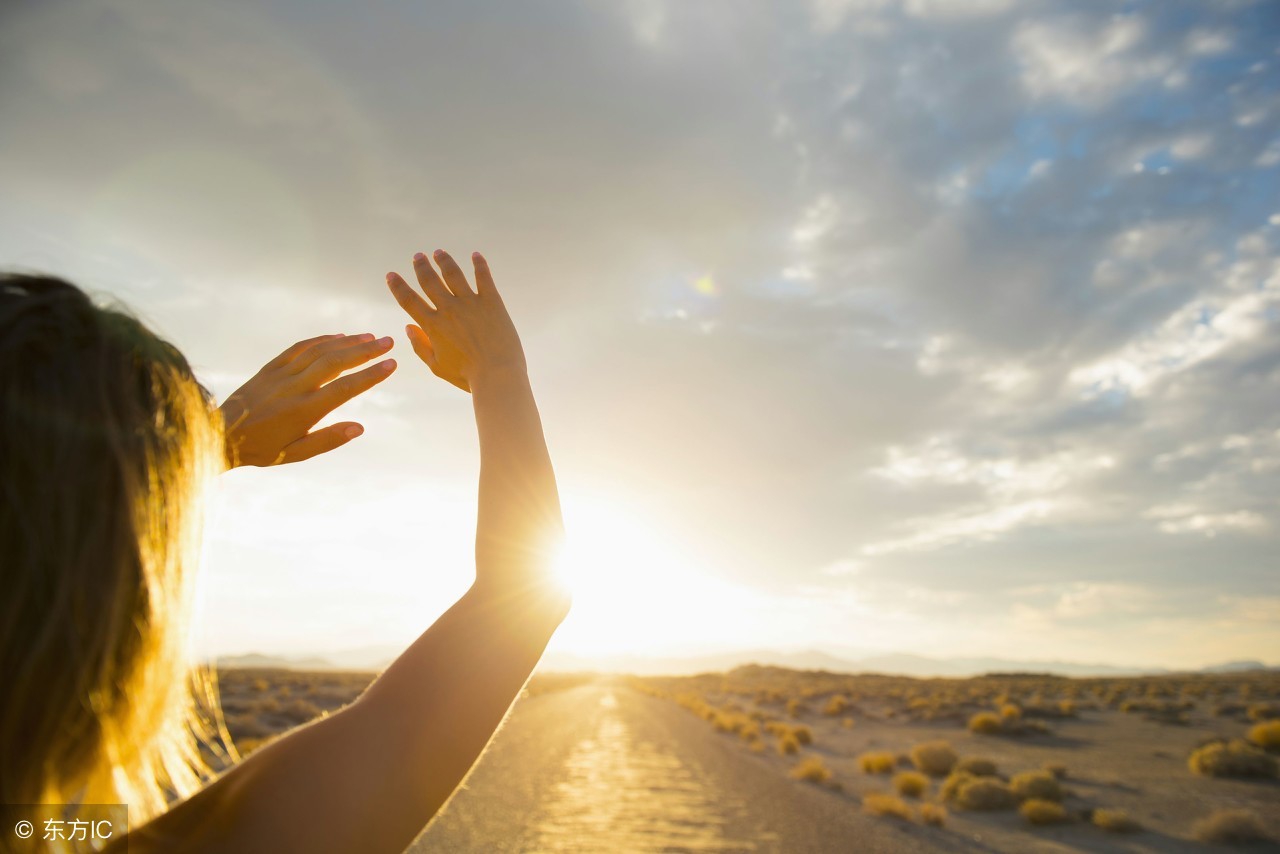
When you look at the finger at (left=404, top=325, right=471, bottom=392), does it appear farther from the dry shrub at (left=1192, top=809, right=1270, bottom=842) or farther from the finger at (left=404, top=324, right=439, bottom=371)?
the dry shrub at (left=1192, top=809, right=1270, bottom=842)

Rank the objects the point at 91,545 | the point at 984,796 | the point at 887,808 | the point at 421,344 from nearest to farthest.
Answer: the point at 91,545 → the point at 421,344 → the point at 887,808 → the point at 984,796

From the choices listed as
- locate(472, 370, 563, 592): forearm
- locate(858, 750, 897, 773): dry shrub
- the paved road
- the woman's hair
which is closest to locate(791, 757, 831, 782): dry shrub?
the paved road

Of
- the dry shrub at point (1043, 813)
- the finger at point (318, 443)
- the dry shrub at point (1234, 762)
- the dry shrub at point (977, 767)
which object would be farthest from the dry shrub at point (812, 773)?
the finger at point (318, 443)

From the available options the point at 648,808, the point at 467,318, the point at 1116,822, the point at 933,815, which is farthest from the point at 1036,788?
the point at 467,318

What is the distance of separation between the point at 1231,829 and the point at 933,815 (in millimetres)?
5558

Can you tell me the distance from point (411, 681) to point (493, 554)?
23cm

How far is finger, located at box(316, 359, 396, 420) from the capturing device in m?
1.66

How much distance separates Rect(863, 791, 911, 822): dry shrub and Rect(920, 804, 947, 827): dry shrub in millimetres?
321

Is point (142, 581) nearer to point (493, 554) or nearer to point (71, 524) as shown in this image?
point (71, 524)

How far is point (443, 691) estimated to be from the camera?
101 cm

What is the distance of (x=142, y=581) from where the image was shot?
90 centimetres

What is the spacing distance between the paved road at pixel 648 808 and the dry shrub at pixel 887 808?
0.48 metres

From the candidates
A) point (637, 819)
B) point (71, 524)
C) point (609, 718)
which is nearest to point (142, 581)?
point (71, 524)

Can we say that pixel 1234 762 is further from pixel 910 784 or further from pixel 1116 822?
pixel 910 784
